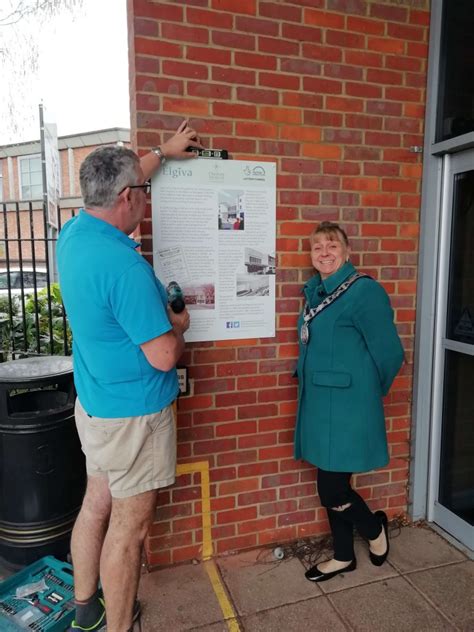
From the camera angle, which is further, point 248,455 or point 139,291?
point 248,455

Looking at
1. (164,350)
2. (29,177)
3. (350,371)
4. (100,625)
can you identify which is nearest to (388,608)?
(350,371)

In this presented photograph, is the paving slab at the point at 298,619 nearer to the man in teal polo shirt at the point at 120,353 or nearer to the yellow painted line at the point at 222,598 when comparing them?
the yellow painted line at the point at 222,598

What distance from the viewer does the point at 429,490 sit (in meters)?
3.22

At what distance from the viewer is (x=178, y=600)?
8.30 feet

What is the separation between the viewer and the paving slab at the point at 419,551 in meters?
2.82

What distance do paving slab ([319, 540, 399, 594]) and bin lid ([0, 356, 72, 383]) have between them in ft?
6.39

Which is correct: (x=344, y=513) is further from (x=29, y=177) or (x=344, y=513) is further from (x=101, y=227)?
(x=29, y=177)

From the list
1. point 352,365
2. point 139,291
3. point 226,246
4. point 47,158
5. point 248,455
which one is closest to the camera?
point 139,291

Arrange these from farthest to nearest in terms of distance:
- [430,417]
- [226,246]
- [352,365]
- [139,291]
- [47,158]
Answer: [47,158] → [430,417] → [226,246] → [352,365] → [139,291]

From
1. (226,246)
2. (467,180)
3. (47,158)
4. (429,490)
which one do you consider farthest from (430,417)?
(47,158)

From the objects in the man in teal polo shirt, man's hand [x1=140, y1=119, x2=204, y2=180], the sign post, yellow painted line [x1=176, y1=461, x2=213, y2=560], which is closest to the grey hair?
the man in teal polo shirt

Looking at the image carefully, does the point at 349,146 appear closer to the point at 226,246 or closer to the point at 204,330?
the point at 226,246

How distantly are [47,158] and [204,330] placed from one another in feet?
7.28

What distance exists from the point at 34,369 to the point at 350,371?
1.90 m
